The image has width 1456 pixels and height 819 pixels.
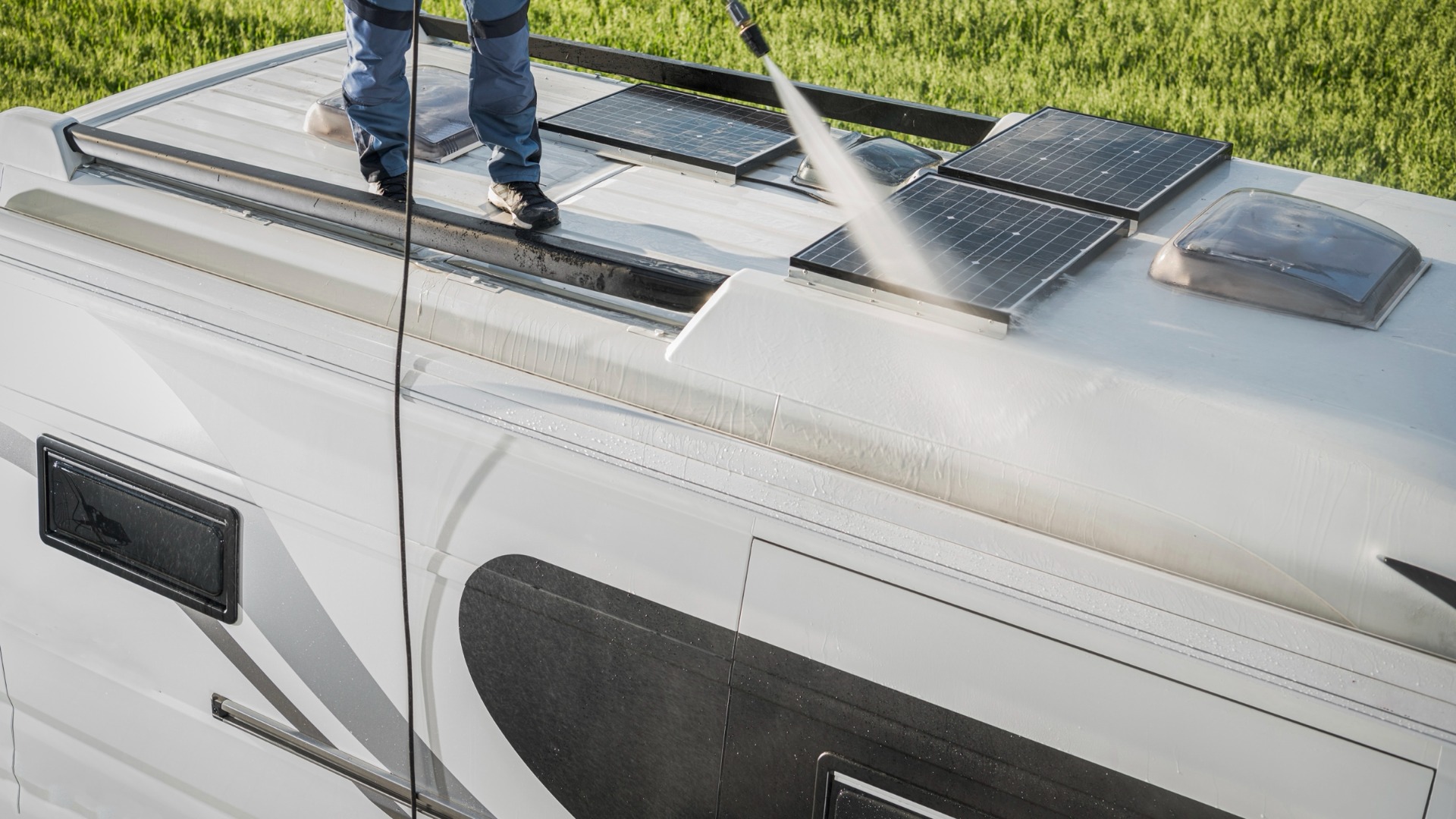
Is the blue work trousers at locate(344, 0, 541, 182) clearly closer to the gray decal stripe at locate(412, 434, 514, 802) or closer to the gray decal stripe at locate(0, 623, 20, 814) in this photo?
the gray decal stripe at locate(412, 434, 514, 802)

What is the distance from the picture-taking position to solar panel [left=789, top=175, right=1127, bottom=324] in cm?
233

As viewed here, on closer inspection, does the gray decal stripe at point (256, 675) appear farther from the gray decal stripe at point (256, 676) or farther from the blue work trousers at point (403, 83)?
the blue work trousers at point (403, 83)

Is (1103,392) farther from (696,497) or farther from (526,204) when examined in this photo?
(526,204)

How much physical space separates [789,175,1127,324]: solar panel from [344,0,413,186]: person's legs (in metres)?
1.18

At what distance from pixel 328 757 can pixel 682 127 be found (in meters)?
1.72

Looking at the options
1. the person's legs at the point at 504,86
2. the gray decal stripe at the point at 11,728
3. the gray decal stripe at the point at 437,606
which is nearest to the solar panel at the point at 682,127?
the person's legs at the point at 504,86

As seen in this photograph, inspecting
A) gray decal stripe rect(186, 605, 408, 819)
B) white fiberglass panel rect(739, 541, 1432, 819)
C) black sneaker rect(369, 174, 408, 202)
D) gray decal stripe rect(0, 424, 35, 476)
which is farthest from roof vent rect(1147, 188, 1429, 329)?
gray decal stripe rect(0, 424, 35, 476)

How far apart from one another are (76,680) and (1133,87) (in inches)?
289

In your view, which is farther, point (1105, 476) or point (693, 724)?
point (693, 724)

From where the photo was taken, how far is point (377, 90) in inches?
123

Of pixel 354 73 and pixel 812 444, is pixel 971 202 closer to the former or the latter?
pixel 812 444

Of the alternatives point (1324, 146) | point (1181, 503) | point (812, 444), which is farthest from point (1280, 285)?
point (1324, 146)

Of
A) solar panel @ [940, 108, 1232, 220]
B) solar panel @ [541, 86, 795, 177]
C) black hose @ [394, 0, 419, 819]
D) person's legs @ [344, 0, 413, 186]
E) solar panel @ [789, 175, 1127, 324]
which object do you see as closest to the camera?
solar panel @ [789, 175, 1127, 324]

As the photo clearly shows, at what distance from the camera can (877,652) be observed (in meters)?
2.11
